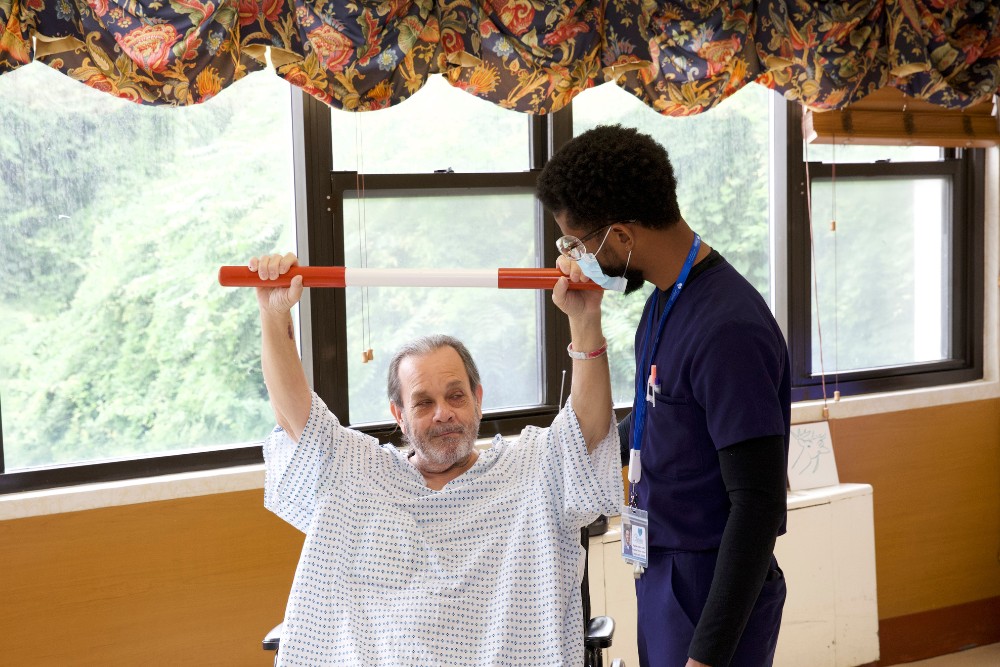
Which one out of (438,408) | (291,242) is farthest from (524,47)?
(438,408)

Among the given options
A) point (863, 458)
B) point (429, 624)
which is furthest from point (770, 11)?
point (429, 624)

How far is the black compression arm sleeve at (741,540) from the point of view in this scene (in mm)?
1568

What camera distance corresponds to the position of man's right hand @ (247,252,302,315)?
1.81 meters

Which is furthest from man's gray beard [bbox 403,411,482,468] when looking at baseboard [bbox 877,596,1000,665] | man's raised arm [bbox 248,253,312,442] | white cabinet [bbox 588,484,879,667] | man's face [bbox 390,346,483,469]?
baseboard [bbox 877,596,1000,665]

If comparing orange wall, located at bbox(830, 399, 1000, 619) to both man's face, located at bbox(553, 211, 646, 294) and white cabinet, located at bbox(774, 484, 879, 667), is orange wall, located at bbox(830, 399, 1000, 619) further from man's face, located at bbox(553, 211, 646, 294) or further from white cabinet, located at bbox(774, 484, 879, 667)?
man's face, located at bbox(553, 211, 646, 294)

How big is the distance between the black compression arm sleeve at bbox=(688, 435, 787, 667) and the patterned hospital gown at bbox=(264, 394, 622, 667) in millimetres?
372

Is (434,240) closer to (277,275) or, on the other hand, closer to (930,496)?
(277,275)

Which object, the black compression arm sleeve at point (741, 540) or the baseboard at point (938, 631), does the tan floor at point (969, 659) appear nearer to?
the baseboard at point (938, 631)

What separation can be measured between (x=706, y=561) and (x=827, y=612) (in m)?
1.92

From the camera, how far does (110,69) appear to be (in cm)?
241

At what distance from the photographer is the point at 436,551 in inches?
77.3

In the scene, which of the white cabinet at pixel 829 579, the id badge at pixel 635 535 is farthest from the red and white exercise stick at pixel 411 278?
the white cabinet at pixel 829 579

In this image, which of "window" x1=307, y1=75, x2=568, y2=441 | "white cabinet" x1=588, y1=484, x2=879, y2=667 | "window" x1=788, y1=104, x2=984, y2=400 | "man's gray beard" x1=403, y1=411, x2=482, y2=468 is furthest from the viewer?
"window" x1=788, y1=104, x2=984, y2=400

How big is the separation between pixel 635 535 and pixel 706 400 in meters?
0.34
